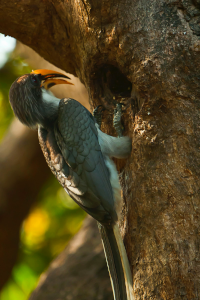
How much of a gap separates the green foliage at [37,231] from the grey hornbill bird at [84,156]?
3.03 metres

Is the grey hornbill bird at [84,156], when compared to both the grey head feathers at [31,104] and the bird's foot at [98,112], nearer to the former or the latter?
the grey head feathers at [31,104]

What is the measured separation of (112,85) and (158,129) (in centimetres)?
91

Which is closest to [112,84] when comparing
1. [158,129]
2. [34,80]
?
[34,80]

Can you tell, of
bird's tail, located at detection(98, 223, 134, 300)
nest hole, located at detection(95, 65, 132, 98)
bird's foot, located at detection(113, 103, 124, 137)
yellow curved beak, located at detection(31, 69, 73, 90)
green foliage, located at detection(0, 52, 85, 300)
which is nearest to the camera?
bird's tail, located at detection(98, 223, 134, 300)

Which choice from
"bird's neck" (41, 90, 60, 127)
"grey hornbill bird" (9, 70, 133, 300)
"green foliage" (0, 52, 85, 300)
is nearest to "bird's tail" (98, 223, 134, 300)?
"grey hornbill bird" (9, 70, 133, 300)

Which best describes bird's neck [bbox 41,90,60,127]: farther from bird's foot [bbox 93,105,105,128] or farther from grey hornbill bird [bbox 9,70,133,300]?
bird's foot [bbox 93,105,105,128]

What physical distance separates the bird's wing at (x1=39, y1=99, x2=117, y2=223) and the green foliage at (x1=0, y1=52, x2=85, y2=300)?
3.24 metres

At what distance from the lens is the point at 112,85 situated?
9.29 feet

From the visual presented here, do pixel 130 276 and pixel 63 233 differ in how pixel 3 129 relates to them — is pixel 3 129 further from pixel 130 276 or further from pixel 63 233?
pixel 130 276

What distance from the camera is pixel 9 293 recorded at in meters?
5.47

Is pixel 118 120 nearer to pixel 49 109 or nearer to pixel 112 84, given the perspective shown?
pixel 112 84

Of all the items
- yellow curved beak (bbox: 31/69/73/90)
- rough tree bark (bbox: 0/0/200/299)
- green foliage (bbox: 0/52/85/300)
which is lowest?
green foliage (bbox: 0/52/85/300)

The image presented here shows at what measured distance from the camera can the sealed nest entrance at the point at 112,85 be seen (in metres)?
2.77

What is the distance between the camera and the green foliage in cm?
561
